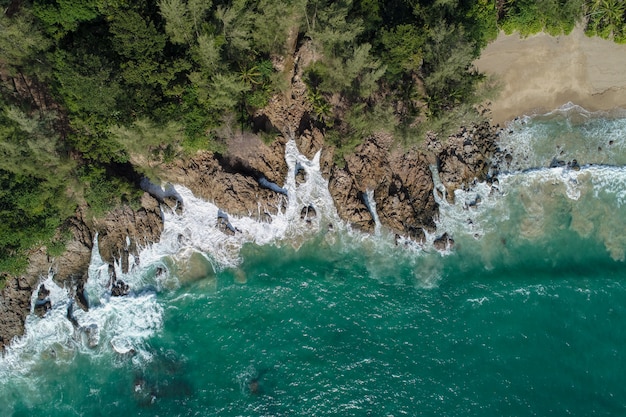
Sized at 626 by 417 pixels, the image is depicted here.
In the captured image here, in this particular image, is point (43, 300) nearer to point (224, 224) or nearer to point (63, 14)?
point (224, 224)

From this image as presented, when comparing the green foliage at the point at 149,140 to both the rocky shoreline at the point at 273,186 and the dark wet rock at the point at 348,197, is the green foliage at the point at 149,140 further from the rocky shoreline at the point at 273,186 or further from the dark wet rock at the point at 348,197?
the dark wet rock at the point at 348,197

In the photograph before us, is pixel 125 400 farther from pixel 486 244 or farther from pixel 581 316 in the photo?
pixel 581 316

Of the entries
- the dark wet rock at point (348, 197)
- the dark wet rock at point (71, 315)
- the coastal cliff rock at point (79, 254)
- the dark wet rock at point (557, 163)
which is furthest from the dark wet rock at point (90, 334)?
the dark wet rock at point (557, 163)

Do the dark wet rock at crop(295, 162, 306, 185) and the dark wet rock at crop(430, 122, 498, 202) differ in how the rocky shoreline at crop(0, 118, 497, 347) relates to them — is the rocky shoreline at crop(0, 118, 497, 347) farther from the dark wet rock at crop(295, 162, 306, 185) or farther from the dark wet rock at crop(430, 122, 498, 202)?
the dark wet rock at crop(295, 162, 306, 185)

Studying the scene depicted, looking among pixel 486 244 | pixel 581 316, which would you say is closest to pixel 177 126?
pixel 486 244

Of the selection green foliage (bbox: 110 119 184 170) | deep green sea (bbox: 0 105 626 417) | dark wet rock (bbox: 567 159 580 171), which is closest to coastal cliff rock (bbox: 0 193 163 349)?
deep green sea (bbox: 0 105 626 417)

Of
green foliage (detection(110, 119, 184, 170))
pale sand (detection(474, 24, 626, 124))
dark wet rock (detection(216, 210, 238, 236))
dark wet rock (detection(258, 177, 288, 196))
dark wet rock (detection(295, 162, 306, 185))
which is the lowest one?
dark wet rock (detection(216, 210, 238, 236))
